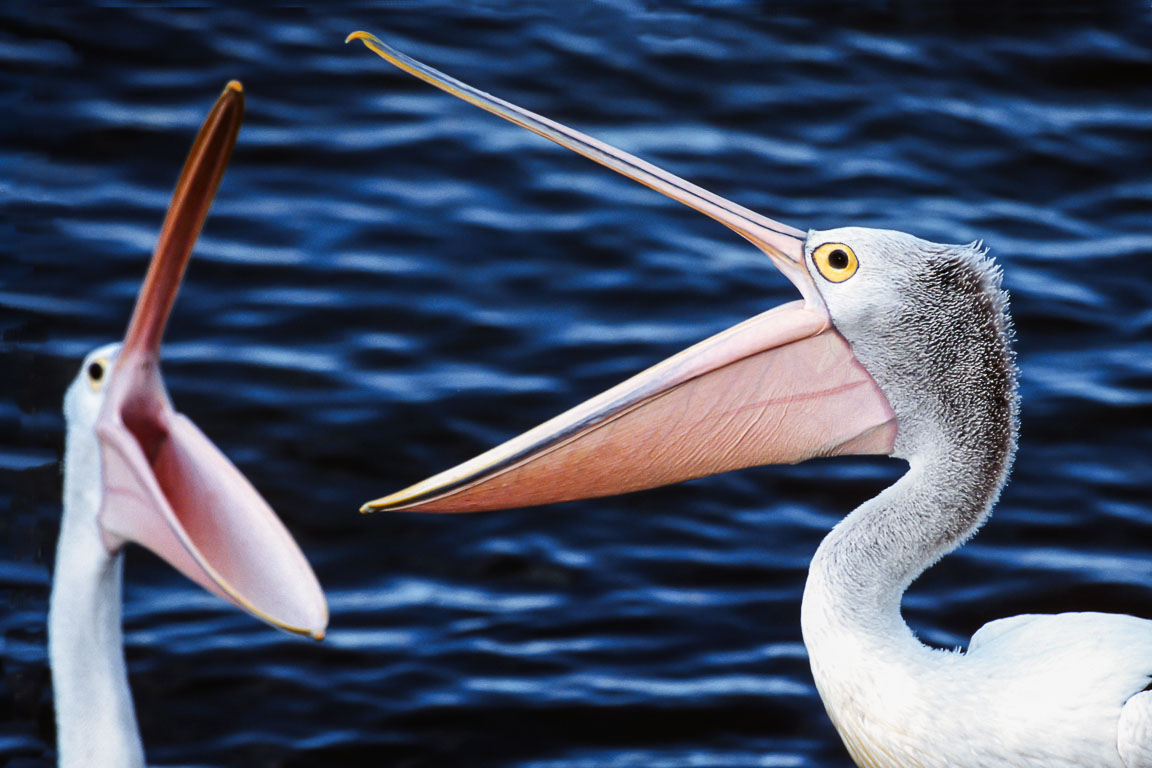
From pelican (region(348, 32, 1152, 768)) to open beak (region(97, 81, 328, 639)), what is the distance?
12.5 inches

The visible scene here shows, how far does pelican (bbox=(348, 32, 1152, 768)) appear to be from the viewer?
286 cm

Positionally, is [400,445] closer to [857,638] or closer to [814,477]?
[814,477]

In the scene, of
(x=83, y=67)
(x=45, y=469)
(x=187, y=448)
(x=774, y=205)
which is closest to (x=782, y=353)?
(x=187, y=448)

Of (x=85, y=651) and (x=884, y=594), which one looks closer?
(x=85, y=651)

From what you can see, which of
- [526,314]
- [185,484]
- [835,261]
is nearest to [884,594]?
[835,261]

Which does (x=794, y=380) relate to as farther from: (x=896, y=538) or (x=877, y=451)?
(x=896, y=538)

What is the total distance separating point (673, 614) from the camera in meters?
4.05

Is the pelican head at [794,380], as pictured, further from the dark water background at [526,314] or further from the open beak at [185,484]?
the dark water background at [526,314]

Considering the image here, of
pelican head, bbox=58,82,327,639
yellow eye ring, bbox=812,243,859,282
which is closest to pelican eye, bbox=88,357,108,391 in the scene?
pelican head, bbox=58,82,327,639

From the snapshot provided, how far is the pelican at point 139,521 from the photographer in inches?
97.6

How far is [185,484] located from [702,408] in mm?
1003

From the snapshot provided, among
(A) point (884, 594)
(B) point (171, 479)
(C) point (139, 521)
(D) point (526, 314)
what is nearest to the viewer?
(C) point (139, 521)

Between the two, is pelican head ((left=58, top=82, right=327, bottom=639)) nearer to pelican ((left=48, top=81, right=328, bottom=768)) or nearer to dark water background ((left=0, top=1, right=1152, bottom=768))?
pelican ((left=48, top=81, right=328, bottom=768))

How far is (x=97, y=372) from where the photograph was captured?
2.64 metres
